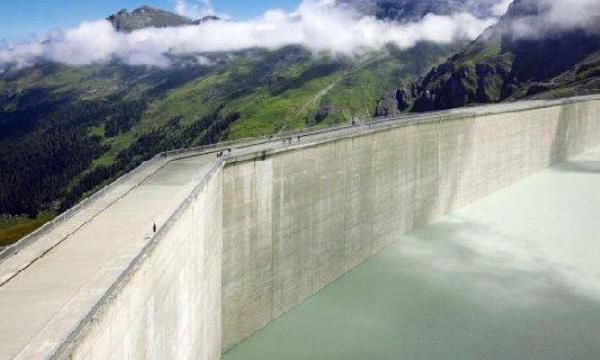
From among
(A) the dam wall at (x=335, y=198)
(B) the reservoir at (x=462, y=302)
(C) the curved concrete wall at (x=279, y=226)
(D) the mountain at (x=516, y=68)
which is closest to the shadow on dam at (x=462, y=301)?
(B) the reservoir at (x=462, y=302)

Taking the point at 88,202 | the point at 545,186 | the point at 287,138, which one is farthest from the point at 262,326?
the point at 545,186

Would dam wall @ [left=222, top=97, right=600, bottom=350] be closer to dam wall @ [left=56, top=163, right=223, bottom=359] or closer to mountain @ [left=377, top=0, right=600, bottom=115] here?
A: dam wall @ [left=56, top=163, right=223, bottom=359]

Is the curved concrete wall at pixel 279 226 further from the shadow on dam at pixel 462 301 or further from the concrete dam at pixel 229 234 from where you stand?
the shadow on dam at pixel 462 301

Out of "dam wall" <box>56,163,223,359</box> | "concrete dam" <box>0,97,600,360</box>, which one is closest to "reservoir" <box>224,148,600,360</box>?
"concrete dam" <box>0,97,600,360</box>

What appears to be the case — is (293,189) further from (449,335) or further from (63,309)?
(63,309)

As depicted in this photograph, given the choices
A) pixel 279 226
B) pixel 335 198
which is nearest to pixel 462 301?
pixel 335 198
